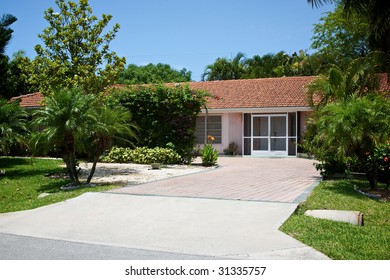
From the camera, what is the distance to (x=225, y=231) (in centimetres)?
619

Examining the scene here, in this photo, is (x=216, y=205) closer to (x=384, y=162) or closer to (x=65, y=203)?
(x=65, y=203)

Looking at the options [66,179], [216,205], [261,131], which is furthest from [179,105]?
[216,205]

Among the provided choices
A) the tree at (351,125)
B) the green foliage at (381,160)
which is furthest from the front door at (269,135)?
the green foliage at (381,160)

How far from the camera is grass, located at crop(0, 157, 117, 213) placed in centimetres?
916

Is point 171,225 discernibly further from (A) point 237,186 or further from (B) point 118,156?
(B) point 118,156

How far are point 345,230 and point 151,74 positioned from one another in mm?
35910

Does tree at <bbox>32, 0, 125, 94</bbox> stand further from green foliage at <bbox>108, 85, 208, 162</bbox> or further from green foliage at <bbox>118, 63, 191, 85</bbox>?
green foliage at <bbox>118, 63, 191, 85</bbox>

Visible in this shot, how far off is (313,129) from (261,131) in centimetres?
1183

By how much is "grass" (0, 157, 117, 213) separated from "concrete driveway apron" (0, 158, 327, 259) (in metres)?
0.78

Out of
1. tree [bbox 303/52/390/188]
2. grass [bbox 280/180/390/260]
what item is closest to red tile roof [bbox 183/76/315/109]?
tree [bbox 303/52/390/188]

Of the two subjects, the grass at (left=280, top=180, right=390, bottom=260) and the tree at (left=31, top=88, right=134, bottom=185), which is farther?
the tree at (left=31, top=88, right=134, bottom=185)

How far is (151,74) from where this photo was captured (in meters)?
40.5

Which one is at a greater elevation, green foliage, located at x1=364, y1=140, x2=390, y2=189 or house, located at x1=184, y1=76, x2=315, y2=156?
house, located at x1=184, y1=76, x2=315, y2=156

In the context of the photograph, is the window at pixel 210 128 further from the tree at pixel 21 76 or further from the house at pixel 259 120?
the tree at pixel 21 76
